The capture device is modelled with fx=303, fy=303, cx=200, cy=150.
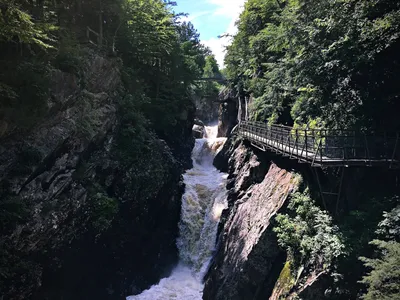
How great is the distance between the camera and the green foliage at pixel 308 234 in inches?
416

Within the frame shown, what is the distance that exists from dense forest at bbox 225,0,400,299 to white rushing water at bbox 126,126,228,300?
9292mm

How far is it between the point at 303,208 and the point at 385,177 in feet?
11.0

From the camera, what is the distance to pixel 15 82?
12281 millimetres

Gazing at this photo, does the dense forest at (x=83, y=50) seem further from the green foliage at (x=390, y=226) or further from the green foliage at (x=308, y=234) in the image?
the green foliage at (x=390, y=226)

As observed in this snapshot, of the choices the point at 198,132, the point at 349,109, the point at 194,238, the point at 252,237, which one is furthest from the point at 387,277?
the point at 198,132

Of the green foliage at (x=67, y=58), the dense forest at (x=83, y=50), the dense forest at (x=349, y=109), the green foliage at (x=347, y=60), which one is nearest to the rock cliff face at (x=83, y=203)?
the green foliage at (x=67, y=58)

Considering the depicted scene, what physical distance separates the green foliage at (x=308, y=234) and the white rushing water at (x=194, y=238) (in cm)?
875

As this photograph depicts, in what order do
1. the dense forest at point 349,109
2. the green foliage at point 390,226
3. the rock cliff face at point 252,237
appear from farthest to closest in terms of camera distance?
the rock cliff face at point 252,237 < the dense forest at point 349,109 < the green foliage at point 390,226

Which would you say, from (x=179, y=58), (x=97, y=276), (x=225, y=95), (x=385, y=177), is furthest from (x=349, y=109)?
(x=225, y=95)

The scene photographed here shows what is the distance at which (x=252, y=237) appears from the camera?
1566 centimetres

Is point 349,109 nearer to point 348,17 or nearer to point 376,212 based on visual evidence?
point 348,17

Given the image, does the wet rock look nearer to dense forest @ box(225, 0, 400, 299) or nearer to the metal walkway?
dense forest @ box(225, 0, 400, 299)

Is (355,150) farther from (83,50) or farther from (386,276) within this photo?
(83,50)

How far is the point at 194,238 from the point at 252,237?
27.3 ft
